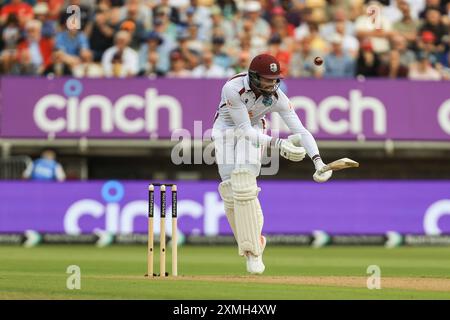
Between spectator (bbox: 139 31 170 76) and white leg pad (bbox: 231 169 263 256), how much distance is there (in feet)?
29.8

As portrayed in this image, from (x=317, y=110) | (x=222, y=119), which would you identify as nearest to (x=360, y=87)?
(x=317, y=110)

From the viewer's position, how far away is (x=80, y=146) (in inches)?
789

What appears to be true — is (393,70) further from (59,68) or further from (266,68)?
(266,68)

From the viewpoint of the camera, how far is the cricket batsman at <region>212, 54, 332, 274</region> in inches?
448

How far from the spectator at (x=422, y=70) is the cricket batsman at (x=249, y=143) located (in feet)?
30.0

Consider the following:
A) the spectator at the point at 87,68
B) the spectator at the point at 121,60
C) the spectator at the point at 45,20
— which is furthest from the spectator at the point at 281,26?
the spectator at the point at 45,20

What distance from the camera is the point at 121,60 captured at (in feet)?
66.6

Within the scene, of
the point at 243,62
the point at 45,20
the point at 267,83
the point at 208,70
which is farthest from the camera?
the point at 45,20

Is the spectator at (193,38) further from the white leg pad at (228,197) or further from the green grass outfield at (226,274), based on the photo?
the white leg pad at (228,197)

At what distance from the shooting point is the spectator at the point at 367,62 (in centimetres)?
2045

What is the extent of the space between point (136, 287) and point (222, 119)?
245 centimetres

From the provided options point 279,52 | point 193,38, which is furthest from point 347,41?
point 193,38

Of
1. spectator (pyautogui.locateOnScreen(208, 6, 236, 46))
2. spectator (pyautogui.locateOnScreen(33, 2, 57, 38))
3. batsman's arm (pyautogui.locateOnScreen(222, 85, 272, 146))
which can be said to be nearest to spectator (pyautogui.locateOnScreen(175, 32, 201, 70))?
spectator (pyautogui.locateOnScreen(208, 6, 236, 46))

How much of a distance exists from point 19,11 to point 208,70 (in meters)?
4.09
